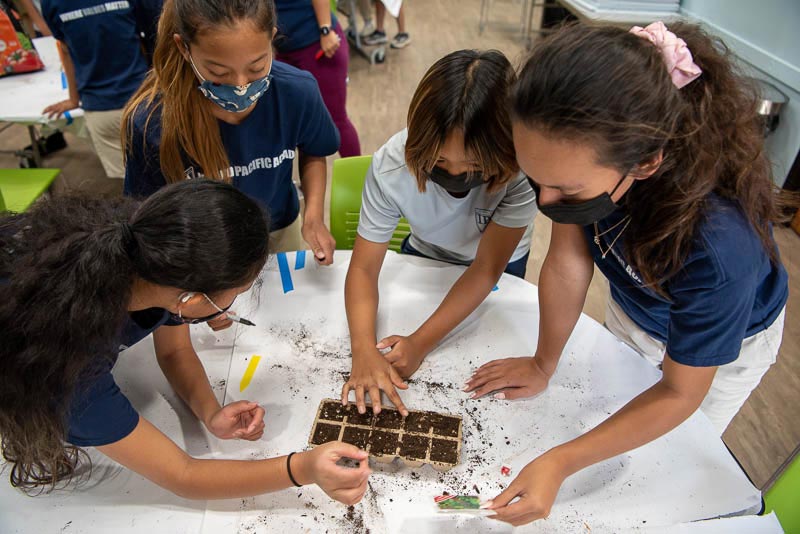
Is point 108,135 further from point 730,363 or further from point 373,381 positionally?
point 730,363

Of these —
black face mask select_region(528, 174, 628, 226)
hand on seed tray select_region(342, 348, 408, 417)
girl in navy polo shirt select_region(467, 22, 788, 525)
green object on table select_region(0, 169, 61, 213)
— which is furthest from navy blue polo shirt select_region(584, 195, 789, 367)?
green object on table select_region(0, 169, 61, 213)

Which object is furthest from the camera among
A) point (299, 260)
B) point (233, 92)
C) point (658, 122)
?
point (299, 260)

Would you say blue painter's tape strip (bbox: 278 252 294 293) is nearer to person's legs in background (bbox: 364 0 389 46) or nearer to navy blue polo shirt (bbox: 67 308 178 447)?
navy blue polo shirt (bbox: 67 308 178 447)

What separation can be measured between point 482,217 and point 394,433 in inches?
23.5

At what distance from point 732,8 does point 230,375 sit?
12.0 ft

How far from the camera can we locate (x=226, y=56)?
113 centimetres

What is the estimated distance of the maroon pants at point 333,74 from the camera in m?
2.50

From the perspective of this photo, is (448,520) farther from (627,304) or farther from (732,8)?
(732,8)

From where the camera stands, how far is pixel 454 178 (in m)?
1.13

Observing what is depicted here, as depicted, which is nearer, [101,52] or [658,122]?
[658,122]

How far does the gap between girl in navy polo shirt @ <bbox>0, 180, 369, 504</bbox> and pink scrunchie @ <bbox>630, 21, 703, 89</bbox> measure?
0.65 metres


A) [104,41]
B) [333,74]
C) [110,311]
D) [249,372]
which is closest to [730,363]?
[249,372]

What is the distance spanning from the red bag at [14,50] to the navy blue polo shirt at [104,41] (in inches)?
18.9

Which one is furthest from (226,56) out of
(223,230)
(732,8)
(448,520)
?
(732,8)
